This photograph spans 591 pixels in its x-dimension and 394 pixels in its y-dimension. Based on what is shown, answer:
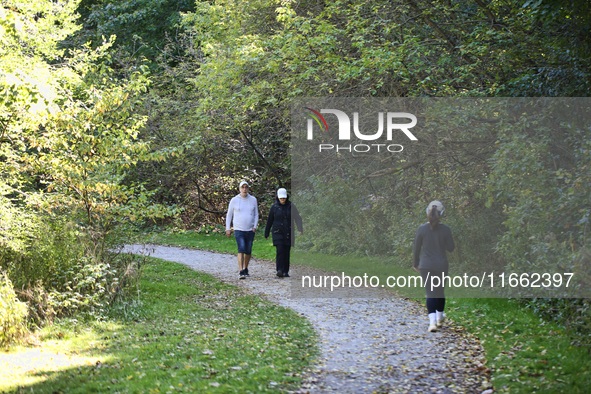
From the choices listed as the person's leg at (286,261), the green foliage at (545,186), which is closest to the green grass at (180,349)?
the person's leg at (286,261)

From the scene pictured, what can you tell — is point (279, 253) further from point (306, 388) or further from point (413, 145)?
point (306, 388)

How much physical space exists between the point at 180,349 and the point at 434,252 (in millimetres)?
3644

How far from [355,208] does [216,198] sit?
32.6 feet

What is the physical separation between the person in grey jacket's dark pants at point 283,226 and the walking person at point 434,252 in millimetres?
5274

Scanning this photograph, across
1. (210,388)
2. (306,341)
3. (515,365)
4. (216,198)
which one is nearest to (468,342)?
(515,365)

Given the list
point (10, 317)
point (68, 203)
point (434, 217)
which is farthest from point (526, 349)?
point (68, 203)

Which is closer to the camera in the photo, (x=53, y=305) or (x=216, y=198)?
(x=53, y=305)

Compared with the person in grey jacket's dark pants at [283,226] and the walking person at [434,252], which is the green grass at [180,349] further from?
the person in grey jacket's dark pants at [283,226]

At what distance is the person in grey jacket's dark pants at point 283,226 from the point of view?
12.9 metres

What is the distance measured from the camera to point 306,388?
5.72m

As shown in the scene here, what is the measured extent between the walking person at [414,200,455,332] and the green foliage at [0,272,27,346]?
5.29 meters

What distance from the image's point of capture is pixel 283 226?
508 inches

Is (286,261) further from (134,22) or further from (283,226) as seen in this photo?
(134,22)

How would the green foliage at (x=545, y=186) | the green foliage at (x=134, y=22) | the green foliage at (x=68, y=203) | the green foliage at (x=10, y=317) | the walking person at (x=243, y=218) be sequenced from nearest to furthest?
the green foliage at (x=10, y=317) → the green foliage at (x=545, y=186) → the green foliage at (x=68, y=203) → the walking person at (x=243, y=218) → the green foliage at (x=134, y=22)
